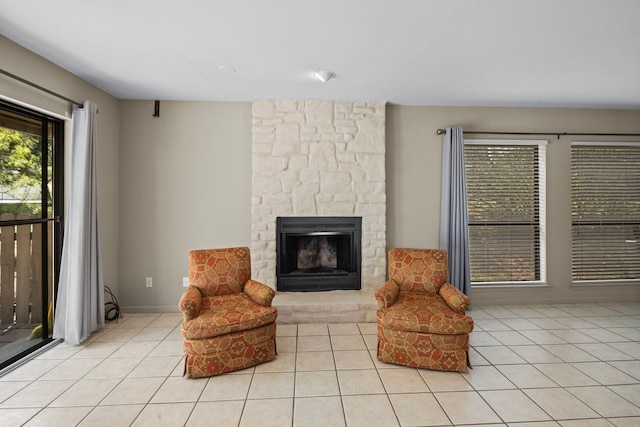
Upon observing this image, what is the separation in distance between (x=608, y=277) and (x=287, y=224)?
428 cm

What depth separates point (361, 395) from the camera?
217cm

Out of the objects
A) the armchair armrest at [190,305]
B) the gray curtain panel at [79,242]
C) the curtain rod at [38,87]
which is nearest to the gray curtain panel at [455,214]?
the armchair armrest at [190,305]

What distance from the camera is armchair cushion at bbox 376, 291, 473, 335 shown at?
2.46 metres

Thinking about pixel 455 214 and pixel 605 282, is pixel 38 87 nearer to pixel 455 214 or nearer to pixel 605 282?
pixel 455 214

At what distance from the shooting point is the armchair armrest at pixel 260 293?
2729 mm

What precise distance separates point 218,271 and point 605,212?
4895mm

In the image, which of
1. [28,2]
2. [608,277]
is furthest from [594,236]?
[28,2]

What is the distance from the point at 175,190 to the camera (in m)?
3.88

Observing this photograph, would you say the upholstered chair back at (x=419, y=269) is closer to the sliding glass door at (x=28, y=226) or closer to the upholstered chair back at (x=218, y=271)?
the upholstered chair back at (x=218, y=271)

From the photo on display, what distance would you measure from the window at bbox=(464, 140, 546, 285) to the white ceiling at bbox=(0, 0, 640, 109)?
30.4 inches

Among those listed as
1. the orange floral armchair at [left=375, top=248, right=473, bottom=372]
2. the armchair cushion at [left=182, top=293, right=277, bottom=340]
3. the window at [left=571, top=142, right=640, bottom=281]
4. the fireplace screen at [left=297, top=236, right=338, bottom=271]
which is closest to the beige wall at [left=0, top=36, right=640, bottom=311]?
the fireplace screen at [left=297, top=236, right=338, bottom=271]

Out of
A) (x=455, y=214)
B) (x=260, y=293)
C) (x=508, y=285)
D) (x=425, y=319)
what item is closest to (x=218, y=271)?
(x=260, y=293)

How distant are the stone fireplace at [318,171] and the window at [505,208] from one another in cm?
128

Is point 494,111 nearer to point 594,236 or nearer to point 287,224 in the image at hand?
point 594,236
